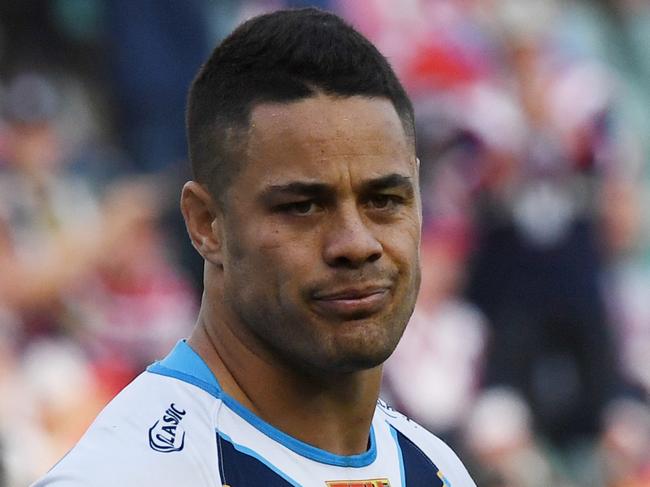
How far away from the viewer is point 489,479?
8.06m

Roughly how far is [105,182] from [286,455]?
181 inches

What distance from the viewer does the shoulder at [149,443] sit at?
2.67 m

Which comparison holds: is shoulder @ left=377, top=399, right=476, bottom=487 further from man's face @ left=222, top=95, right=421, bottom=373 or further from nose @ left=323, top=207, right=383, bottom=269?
nose @ left=323, top=207, right=383, bottom=269

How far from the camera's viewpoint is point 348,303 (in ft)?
9.26

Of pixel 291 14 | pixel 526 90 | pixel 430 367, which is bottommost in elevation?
pixel 430 367

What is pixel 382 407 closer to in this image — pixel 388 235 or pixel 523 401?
pixel 388 235

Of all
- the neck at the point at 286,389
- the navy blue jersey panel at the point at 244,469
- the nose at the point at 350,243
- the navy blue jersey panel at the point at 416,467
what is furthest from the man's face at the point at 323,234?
the navy blue jersey panel at the point at 416,467

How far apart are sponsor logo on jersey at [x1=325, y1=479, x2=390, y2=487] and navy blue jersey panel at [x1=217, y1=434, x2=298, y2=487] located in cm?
12

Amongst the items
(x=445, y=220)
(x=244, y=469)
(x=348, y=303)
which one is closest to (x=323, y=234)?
(x=348, y=303)

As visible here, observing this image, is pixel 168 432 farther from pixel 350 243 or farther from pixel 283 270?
pixel 350 243

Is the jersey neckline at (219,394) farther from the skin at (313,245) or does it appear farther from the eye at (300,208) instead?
the eye at (300,208)

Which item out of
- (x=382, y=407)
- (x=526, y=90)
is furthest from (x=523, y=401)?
(x=382, y=407)

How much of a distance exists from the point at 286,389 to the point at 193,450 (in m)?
0.33

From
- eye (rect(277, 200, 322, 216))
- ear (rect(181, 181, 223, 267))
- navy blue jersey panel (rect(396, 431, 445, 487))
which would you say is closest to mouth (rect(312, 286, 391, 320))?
eye (rect(277, 200, 322, 216))
